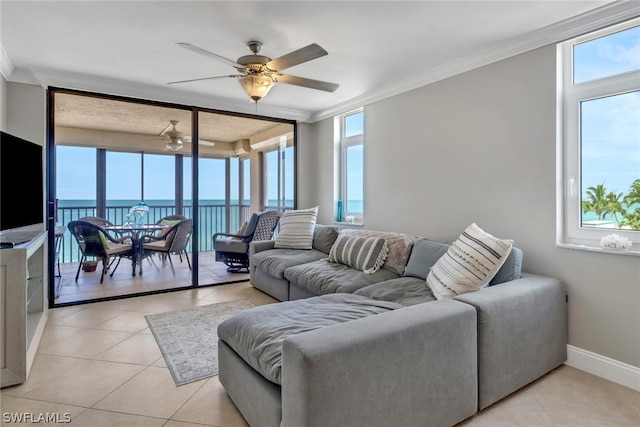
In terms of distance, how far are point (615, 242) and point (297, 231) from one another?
10.3ft

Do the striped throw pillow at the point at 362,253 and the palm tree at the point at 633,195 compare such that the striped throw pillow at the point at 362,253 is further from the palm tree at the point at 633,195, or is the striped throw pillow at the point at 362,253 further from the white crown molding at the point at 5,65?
the white crown molding at the point at 5,65

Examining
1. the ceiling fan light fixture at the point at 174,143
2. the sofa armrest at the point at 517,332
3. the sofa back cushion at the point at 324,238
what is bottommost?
the sofa armrest at the point at 517,332

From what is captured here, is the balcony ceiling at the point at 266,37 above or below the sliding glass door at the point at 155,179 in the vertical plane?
above

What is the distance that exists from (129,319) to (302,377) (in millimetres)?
2720

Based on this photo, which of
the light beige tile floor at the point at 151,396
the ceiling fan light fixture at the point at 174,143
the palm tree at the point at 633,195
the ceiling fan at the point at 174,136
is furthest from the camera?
the ceiling fan light fixture at the point at 174,143

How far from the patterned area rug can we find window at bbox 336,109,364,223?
1851mm

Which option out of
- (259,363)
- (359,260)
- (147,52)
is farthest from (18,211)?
(359,260)

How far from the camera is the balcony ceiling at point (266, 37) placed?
2217mm

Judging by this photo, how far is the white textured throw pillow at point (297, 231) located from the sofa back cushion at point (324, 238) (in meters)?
0.08

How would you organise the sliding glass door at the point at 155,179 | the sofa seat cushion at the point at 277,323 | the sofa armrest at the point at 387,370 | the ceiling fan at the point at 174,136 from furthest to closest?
the ceiling fan at the point at 174,136
the sliding glass door at the point at 155,179
the sofa seat cushion at the point at 277,323
the sofa armrest at the point at 387,370

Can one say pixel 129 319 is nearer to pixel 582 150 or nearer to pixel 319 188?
pixel 319 188

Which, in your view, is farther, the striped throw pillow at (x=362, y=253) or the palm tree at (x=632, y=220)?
the striped throw pillow at (x=362, y=253)

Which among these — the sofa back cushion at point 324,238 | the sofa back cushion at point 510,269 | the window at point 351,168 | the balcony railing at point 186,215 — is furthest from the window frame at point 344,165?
the balcony railing at point 186,215

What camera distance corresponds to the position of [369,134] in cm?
420
